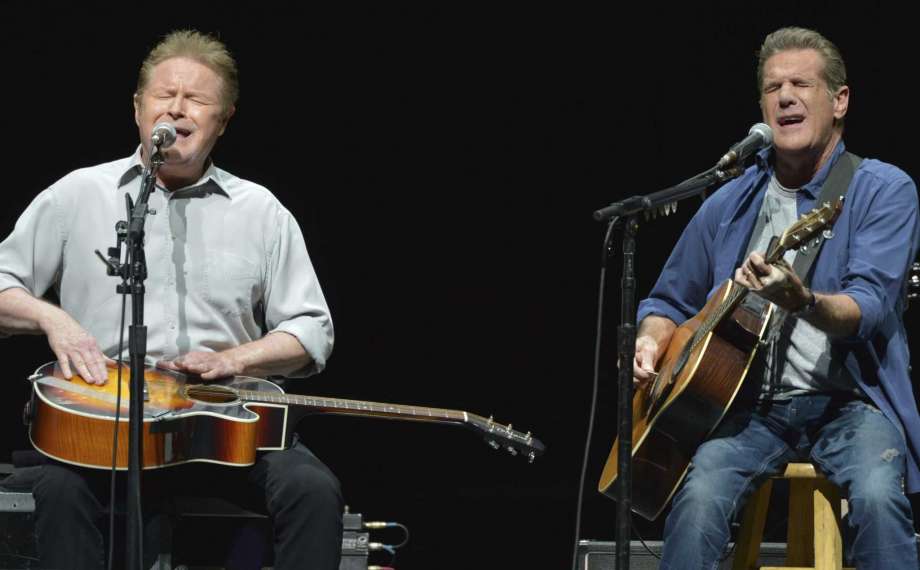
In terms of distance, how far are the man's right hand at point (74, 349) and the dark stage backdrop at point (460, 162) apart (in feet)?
7.23

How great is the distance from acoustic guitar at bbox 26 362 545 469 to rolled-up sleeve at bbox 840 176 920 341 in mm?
1387

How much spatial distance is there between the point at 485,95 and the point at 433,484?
1.79 meters

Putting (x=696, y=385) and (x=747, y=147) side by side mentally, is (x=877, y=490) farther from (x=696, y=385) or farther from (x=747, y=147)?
(x=747, y=147)

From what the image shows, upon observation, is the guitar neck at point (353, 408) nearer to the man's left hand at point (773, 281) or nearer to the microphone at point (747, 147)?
the man's left hand at point (773, 281)

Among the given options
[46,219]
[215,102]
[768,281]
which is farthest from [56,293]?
[768,281]

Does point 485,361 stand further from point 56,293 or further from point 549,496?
point 56,293

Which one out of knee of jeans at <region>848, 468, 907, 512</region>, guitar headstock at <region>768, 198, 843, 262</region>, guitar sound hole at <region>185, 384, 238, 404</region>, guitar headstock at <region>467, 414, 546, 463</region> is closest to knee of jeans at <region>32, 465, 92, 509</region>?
guitar sound hole at <region>185, 384, 238, 404</region>

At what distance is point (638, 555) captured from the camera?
14.1 feet

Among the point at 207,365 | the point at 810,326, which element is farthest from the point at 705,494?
the point at 207,365

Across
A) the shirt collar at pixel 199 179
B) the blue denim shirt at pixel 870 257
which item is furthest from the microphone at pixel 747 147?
the shirt collar at pixel 199 179

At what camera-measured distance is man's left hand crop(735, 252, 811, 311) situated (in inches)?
131

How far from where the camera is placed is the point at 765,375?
12.5 feet

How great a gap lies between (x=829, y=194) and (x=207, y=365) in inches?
70.8

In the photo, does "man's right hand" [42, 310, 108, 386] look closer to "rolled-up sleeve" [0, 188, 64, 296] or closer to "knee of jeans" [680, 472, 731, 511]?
"rolled-up sleeve" [0, 188, 64, 296]
